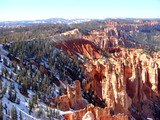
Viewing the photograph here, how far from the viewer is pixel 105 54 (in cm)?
5553

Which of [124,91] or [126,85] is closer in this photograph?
[124,91]

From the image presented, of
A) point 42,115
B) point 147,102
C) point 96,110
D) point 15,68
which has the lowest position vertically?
point 147,102

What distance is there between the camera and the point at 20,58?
3206 centimetres

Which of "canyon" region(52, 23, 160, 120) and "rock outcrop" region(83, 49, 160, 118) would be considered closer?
"canyon" region(52, 23, 160, 120)

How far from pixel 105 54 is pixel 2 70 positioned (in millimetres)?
35973

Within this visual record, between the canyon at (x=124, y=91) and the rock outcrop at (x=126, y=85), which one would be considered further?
the rock outcrop at (x=126, y=85)

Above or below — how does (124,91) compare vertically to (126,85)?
above

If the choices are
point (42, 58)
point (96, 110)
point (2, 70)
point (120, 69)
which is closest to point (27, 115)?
point (96, 110)

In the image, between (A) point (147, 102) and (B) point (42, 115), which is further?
(A) point (147, 102)

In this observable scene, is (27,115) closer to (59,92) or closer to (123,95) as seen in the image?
(59,92)

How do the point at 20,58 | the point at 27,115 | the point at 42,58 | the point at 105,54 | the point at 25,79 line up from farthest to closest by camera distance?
the point at 105,54
the point at 42,58
the point at 20,58
the point at 25,79
the point at 27,115

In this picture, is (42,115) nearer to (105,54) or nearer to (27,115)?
(27,115)

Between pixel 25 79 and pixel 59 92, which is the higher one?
pixel 25 79

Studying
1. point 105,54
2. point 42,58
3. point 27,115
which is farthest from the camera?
point 105,54
